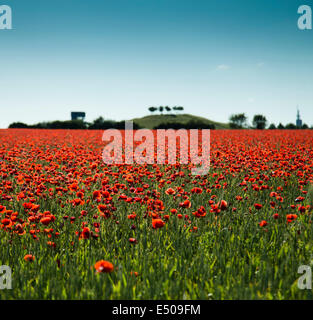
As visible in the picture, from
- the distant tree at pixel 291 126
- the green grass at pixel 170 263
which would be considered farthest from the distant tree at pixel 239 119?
the green grass at pixel 170 263

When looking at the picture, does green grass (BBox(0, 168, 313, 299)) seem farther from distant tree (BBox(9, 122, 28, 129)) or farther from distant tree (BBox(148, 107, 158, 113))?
distant tree (BBox(148, 107, 158, 113))

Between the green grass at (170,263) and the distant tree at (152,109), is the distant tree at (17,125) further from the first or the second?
the distant tree at (152,109)

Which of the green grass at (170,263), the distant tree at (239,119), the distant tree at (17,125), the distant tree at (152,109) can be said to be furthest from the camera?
the distant tree at (152,109)

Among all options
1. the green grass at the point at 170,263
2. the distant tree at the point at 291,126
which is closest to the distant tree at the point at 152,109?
the distant tree at the point at 291,126

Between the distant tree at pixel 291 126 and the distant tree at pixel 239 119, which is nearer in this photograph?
the distant tree at pixel 291 126
